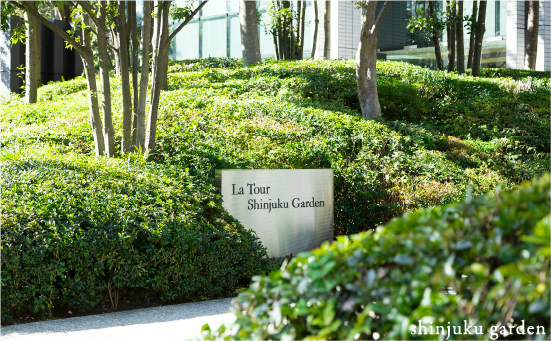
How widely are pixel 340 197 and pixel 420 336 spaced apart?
6009 mm

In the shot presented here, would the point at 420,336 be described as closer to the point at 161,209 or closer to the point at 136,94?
the point at 161,209

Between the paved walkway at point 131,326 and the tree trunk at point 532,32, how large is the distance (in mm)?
18106


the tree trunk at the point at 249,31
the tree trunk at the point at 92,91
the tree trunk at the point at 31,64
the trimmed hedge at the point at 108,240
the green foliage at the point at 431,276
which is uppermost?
the tree trunk at the point at 249,31

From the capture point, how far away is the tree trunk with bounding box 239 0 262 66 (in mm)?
14641

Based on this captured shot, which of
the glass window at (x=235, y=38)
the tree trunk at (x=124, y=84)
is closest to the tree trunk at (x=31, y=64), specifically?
the tree trunk at (x=124, y=84)

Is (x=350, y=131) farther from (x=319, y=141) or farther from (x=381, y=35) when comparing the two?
(x=381, y=35)

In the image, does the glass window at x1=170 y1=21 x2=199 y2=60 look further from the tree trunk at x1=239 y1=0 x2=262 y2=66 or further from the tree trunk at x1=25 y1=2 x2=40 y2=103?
the tree trunk at x1=25 y1=2 x2=40 y2=103

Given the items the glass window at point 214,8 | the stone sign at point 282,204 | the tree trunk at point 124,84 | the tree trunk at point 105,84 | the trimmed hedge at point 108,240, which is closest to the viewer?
the trimmed hedge at point 108,240

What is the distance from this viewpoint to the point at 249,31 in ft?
49.3

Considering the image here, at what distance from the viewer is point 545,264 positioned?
1465 mm

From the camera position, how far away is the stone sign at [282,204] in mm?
6465

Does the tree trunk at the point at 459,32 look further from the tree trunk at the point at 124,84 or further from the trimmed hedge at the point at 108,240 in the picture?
the trimmed hedge at the point at 108,240

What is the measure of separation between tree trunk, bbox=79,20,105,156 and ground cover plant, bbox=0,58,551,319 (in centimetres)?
47

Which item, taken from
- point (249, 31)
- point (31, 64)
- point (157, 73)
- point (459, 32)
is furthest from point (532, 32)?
point (31, 64)
